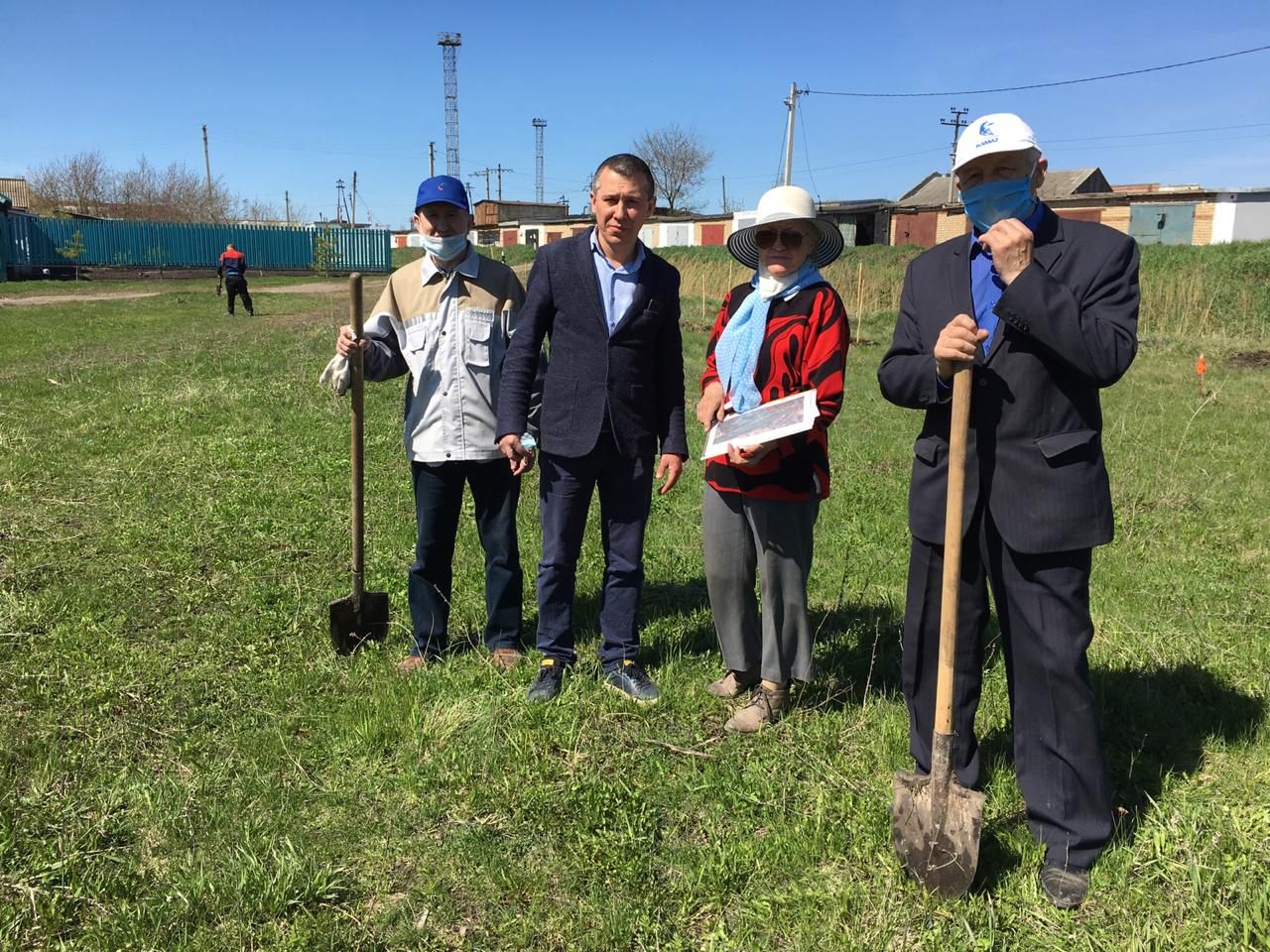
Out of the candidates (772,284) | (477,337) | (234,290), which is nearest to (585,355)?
(477,337)

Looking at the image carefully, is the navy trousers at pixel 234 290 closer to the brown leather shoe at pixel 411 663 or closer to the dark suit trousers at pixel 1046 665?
the brown leather shoe at pixel 411 663

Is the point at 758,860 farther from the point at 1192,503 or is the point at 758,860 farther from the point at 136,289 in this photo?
the point at 136,289

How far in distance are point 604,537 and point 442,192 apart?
1.61 metres

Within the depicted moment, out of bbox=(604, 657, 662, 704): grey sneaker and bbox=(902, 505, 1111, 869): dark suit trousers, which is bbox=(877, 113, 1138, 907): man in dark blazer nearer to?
bbox=(902, 505, 1111, 869): dark suit trousers

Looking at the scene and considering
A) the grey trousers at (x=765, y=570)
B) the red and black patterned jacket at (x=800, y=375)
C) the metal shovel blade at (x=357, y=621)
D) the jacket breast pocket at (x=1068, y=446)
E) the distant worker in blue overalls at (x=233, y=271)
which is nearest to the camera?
the jacket breast pocket at (x=1068, y=446)

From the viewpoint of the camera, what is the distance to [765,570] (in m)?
3.41

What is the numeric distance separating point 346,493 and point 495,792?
4203 millimetres

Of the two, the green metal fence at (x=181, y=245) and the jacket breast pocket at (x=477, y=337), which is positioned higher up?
the green metal fence at (x=181, y=245)

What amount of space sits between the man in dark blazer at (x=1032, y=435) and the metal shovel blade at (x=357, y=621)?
256cm

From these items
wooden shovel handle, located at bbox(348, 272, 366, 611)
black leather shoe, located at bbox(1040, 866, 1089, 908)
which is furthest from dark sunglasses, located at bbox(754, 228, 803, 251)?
black leather shoe, located at bbox(1040, 866, 1089, 908)

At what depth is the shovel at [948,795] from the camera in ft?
7.96

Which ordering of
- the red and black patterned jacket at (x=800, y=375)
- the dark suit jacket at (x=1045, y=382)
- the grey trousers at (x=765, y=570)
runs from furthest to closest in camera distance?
the grey trousers at (x=765, y=570) → the red and black patterned jacket at (x=800, y=375) → the dark suit jacket at (x=1045, y=382)

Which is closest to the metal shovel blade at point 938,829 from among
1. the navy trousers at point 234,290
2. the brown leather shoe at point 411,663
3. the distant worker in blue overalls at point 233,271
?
the brown leather shoe at point 411,663

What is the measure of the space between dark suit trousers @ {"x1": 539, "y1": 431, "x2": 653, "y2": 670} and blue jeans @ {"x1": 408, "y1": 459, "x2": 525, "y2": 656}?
0.27 metres
